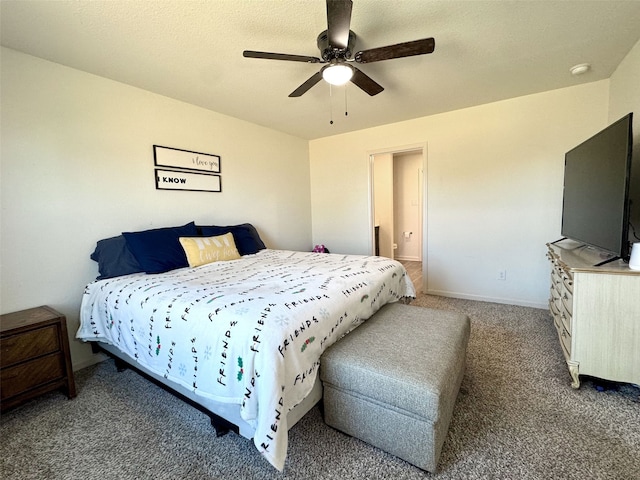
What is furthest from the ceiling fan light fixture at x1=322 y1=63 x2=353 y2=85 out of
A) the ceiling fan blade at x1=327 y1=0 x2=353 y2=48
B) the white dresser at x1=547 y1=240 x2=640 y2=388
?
the white dresser at x1=547 y1=240 x2=640 y2=388

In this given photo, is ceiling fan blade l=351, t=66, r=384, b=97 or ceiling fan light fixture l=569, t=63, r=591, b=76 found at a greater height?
ceiling fan light fixture l=569, t=63, r=591, b=76

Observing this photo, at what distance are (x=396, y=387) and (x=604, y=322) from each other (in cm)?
145

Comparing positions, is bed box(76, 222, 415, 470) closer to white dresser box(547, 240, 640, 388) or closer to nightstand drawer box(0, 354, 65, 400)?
nightstand drawer box(0, 354, 65, 400)

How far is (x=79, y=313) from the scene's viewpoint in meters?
2.32

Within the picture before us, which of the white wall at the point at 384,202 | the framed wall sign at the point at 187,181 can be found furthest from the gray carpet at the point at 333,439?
the white wall at the point at 384,202

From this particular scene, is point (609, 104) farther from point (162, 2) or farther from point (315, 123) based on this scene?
point (162, 2)

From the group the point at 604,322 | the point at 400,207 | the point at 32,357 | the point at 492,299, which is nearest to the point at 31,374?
the point at 32,357

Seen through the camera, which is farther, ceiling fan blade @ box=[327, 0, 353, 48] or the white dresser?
the white dresser

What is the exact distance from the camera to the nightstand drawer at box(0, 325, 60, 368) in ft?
5.49

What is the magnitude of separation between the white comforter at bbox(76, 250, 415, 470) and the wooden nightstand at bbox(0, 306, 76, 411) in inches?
10.2

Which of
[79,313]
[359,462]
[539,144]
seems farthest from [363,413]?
[539,144]

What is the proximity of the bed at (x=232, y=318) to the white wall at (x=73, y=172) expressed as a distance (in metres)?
0.25

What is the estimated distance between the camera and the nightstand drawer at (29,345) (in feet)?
5.49

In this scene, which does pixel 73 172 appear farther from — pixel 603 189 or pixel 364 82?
pixel 603 189
